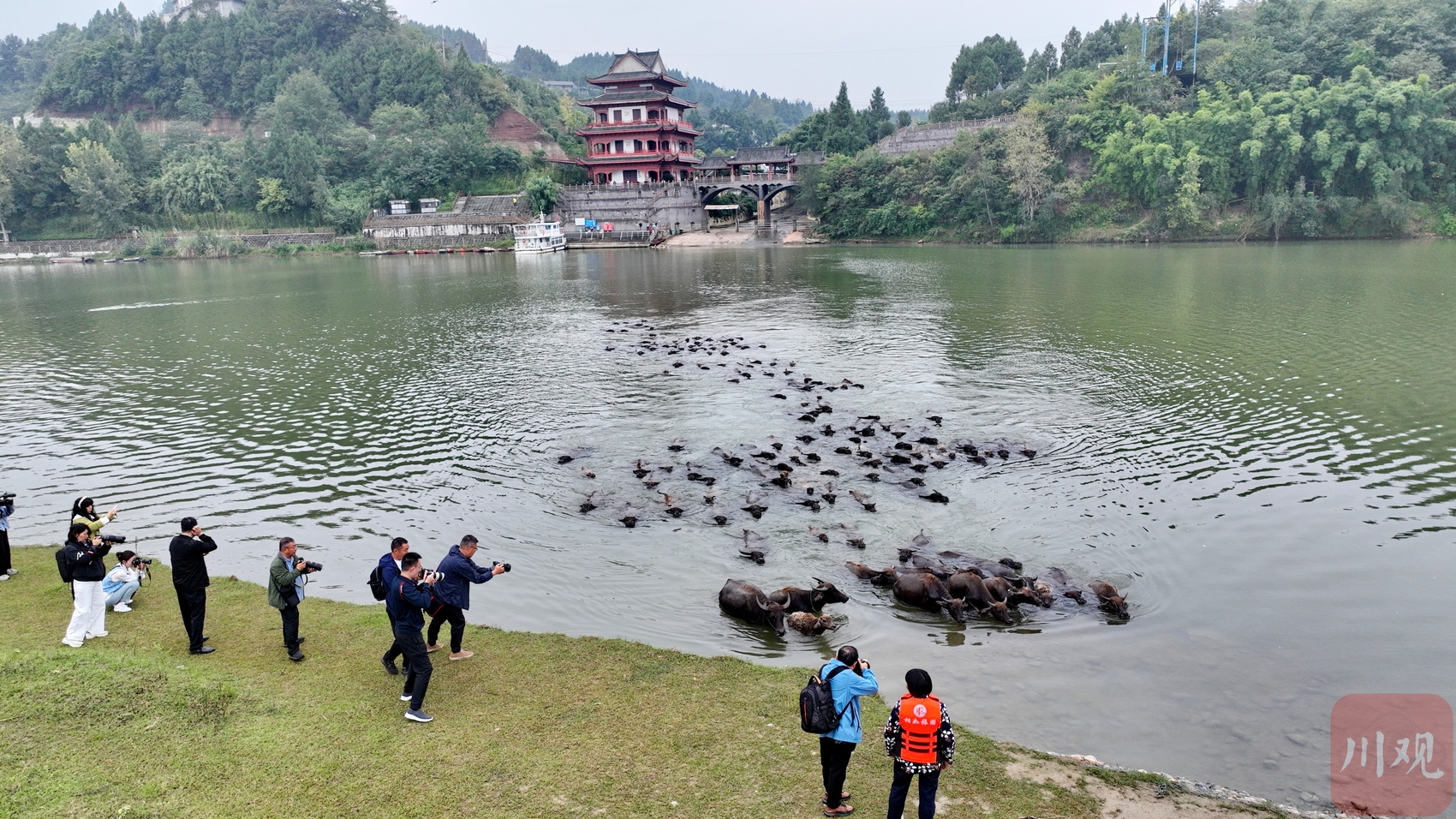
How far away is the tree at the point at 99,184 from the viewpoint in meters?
97.7

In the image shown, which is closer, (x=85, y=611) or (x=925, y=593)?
(x=85, y=611)

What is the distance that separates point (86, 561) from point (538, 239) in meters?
79.2

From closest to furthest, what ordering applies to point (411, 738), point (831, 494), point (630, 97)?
1. point (411, 738)
2. point (831, 494)
3. point (630, 97)

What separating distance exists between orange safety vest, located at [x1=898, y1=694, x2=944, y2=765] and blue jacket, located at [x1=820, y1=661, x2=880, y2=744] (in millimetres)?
390

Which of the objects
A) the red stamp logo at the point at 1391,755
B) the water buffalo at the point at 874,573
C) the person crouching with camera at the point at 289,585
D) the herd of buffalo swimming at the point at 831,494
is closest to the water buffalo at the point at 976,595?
the herd of buffalo swimming at the point at 831,494

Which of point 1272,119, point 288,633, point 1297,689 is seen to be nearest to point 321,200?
point 1272,119

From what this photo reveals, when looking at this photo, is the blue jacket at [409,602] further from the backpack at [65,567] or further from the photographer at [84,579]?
the backpack at [65,567]

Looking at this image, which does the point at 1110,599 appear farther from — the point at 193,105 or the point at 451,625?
the point at 193,105

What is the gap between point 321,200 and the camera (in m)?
100

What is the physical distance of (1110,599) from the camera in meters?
13.6

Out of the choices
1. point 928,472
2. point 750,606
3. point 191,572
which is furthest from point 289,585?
point 928,472

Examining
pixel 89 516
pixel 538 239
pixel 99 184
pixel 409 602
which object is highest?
pixel 99 184

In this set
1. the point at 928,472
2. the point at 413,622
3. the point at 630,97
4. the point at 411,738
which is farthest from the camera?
the point at 630,97

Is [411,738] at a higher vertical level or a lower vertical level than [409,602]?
lower
